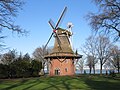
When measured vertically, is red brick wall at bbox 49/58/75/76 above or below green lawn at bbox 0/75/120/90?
above

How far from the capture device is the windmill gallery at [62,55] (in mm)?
62188

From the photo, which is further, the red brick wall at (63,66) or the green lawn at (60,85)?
the red brick wall at (63,66)

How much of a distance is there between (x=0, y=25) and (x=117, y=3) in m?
12.3

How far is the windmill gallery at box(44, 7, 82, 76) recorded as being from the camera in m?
62.2

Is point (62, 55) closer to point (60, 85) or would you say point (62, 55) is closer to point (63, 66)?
point (63, 66)

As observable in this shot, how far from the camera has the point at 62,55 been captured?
202 ft

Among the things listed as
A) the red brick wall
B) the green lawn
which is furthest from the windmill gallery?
the green lawn

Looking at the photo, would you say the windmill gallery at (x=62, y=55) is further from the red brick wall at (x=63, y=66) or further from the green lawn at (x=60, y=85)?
the green lawn at (x=60, y=85)

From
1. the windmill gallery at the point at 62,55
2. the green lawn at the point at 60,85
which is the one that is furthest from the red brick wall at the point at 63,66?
the green lawn at the point at 60,85

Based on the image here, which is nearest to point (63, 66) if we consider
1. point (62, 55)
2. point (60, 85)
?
point (62, 55)

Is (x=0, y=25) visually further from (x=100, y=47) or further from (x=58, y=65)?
(x=100, y=47)

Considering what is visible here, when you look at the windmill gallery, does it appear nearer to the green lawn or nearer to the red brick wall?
the red brick wall

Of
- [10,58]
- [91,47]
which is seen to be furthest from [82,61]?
[10,58]

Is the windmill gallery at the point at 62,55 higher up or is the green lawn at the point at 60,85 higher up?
the windmill gallery at the point at 62,55
